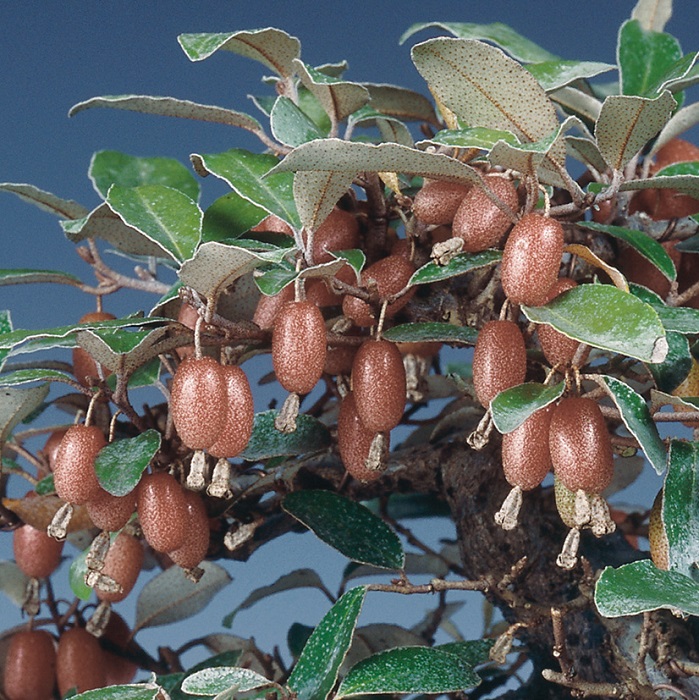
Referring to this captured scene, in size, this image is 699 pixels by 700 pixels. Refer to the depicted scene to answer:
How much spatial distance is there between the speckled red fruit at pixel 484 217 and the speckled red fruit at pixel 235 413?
22 cm

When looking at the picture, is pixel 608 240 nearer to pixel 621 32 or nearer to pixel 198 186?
pixel 621 32

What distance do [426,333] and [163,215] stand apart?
0.26 m

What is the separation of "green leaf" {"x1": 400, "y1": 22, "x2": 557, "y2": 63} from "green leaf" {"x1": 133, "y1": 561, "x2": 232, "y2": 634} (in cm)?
83

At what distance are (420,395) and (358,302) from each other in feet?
0.69

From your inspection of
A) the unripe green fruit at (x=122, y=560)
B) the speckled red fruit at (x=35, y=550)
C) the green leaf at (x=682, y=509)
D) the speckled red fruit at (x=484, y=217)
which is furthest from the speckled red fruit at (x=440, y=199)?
the speckled red fruit at (x=35, y=550)

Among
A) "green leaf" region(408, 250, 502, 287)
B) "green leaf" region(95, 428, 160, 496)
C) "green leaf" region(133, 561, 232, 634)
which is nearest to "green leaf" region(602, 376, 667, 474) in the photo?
"green leaf" region(408, 250, 502, 287)

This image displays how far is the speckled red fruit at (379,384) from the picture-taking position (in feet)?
2.94

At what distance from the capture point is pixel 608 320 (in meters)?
0.75

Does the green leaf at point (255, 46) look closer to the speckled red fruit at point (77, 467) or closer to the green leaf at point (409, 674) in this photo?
the speckled red fruit at point (77, 467)

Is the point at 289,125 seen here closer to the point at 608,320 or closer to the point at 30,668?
the point at 608,320

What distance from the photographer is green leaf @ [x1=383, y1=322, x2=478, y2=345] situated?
895mm

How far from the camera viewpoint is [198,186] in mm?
1248

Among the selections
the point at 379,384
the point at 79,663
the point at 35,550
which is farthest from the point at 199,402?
the point at 79,663

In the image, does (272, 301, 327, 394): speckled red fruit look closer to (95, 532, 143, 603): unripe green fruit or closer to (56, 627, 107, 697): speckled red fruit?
(95, 532, 143, 603): unripe green fruit
